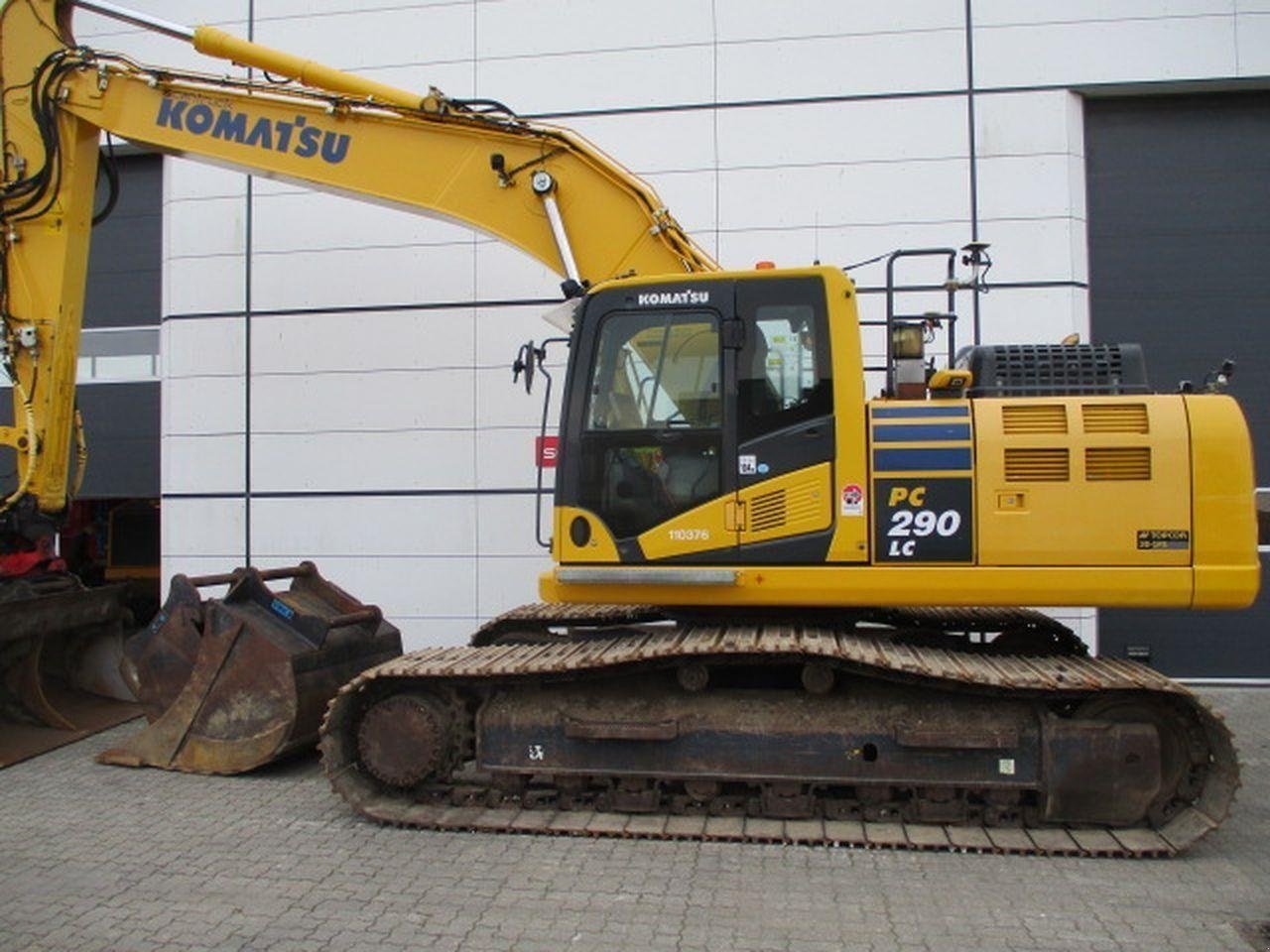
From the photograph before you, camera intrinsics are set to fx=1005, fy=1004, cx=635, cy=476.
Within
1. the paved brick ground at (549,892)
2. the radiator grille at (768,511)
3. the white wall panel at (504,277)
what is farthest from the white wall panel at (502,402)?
the paved brick ground at (549,892)

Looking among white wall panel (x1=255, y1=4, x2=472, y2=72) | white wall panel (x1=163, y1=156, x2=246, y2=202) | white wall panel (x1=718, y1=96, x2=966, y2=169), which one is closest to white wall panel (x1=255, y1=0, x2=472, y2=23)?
white wall panel (x1=255, y1=4, x2=472, y2=72)

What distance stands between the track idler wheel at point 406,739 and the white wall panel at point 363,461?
12.0 ft

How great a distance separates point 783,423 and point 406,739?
8.08 feet

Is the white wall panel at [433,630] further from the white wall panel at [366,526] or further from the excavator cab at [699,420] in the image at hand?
A: the excavator cab at [699,420]

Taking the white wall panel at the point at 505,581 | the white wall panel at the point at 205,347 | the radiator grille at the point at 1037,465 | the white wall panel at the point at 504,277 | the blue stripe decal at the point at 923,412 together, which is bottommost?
the white wall panel at the point at 505,581

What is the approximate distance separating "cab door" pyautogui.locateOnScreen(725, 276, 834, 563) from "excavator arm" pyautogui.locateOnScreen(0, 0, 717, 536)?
1.52 meters

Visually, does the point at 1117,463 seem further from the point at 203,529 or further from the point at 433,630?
the point at 203,529

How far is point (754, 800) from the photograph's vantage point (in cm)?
495

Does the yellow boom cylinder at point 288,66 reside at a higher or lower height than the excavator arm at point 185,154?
higher

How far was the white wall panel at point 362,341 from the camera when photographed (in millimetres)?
8633

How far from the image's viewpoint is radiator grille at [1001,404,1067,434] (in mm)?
4871

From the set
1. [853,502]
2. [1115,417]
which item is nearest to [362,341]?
[853,502]

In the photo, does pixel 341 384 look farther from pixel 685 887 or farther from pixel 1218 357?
pixel 1218 357

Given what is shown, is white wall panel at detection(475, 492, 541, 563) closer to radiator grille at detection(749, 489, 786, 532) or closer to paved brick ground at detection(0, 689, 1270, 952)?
paved brick ground at detection(0, 689, 1270, 952)
